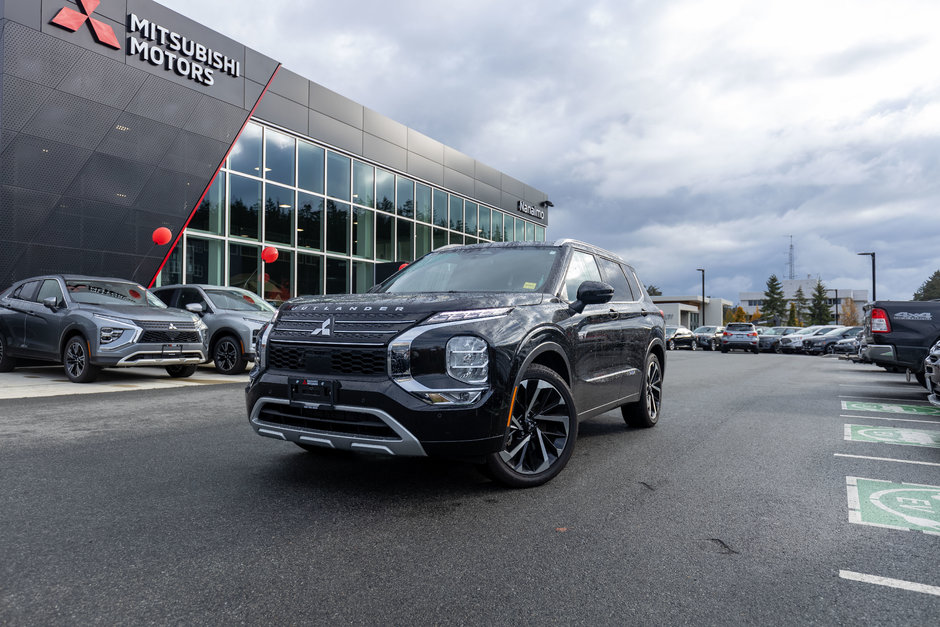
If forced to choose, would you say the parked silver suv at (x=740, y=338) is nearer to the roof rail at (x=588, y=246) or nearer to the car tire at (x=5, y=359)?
the roof rail at (x=588, y=246)

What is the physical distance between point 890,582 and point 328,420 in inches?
114

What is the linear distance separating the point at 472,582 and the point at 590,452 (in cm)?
287

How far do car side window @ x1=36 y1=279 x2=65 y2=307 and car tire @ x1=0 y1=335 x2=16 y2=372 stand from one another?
1.28 m

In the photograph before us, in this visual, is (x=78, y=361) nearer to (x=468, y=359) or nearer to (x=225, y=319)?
(x=225, y=319)

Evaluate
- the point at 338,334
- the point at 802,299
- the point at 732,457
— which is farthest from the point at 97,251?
the point at 802,299

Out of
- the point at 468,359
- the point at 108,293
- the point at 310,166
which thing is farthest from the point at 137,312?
the point at 310,166

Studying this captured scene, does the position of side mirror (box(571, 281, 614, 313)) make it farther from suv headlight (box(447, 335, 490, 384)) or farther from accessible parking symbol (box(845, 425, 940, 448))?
accessible parking symbol (box(845, 425, 940, 448))

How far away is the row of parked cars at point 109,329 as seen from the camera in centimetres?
960

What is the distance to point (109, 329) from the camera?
375 inches

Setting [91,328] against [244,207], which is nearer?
[91,328]

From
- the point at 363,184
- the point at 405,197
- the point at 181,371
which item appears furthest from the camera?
the point at 405,197

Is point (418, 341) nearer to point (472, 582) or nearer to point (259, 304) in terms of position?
point (472, 582)

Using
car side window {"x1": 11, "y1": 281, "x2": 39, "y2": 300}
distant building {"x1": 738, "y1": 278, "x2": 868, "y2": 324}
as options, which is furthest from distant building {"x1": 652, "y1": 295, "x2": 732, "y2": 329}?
car side window {"x1": 11, "y1": 281, "x2": 39, "y2": 300}

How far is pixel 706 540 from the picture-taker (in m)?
3.21
